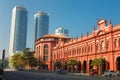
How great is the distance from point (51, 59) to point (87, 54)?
41904 mm

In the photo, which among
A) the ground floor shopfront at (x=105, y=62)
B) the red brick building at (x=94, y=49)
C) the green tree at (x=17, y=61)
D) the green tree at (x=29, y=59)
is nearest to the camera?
the ground floor shopfront at (x=105, y=62)

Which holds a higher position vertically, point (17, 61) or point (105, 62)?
point (17, 61)

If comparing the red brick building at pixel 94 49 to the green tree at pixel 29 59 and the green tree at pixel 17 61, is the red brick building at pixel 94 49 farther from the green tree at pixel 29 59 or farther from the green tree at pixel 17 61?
the green tree at pixel 17 61

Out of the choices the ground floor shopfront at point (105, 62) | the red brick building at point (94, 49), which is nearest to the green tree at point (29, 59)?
the red brick building at point (94, 49)

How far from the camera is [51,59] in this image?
403 feet

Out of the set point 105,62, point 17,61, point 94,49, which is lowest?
point 105,62

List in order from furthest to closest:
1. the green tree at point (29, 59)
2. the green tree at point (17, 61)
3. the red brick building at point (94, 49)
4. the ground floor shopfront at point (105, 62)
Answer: the green tree at point (17, 61) < the green tree at point (29, 59) < the red brick building at point (94, 49) < the ground floor shopfront at point (105, 62)

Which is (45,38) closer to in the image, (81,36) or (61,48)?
(61,48)

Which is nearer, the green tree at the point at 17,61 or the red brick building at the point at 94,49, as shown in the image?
the red brick building at the point at 94,49

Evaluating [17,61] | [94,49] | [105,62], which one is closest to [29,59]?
[17,61]

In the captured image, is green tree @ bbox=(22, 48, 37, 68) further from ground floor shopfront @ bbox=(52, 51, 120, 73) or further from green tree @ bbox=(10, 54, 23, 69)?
ground floor shopfront @ bbox=(52, 51, 120, 73)

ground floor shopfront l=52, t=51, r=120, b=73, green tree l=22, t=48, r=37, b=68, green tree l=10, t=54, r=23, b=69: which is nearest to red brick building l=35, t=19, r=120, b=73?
ground floor shopfront l=52, t=51, r=120, b=73

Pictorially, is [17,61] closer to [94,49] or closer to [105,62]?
[94,49]

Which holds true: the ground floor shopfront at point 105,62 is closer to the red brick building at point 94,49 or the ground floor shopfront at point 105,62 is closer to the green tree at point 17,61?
the red brick building at point 94,49
